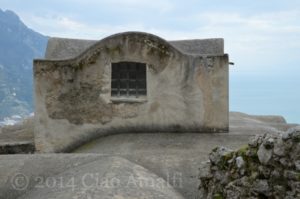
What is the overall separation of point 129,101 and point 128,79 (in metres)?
0.69

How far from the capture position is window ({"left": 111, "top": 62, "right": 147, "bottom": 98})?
14.5 m

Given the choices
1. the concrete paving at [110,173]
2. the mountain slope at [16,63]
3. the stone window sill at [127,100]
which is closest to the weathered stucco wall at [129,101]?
the stone window sill at [127,100]

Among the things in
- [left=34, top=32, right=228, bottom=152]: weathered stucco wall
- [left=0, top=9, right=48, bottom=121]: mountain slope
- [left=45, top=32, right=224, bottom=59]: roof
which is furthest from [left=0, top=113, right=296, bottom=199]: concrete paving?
[left=0, top=9, right=48, bottom=121]: mountain slope

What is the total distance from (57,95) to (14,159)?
424 cm

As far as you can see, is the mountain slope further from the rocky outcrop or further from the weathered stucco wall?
the rocky outcrop

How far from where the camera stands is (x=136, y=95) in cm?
1471

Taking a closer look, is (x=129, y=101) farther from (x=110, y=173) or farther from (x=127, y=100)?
(x=110, y=173)

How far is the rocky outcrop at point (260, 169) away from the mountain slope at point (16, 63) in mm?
96516

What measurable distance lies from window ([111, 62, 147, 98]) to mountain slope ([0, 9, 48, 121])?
8903 centimetres

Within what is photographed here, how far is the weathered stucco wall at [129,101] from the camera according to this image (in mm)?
14250

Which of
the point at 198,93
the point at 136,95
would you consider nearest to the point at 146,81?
the point at 136,95

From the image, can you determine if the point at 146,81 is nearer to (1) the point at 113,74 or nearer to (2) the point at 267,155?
(1) the point at 113,74

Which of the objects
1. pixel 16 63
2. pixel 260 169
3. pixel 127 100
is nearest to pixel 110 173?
pixel 260 169

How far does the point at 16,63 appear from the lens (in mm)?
132125
